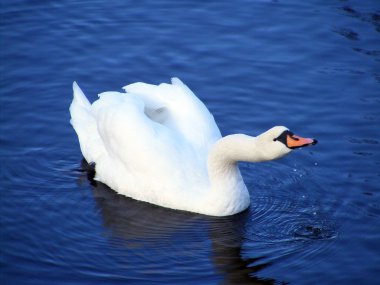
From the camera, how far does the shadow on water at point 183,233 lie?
35.7 ft

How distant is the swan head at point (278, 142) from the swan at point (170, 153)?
20 centimetres

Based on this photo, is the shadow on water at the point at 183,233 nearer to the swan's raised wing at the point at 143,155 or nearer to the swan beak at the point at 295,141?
the swan's raised wing at the point at 143,155

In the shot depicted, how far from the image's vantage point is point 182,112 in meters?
12.5

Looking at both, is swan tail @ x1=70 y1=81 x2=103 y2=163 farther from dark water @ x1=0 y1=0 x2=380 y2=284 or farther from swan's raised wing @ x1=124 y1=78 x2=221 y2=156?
swan's raised wing @ x1=124 y1=78 x2=221 y2=156

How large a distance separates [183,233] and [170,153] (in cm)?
104

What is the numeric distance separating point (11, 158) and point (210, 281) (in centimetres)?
377

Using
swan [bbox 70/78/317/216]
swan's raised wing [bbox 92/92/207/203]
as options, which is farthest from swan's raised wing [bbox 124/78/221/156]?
swan's raised wing [bbox 92/92/207/203]

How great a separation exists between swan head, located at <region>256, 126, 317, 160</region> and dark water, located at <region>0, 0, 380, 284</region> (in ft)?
3.54

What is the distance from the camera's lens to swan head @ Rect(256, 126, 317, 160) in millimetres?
10633

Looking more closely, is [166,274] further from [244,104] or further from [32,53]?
[32,53]

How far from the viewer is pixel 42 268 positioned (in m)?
10.7

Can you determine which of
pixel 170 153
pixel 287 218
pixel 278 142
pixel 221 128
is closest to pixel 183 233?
pixel 170 153

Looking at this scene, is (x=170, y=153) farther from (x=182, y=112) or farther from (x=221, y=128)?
(x=221, y=128)

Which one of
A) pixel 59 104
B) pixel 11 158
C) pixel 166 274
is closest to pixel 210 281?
pixel 166 274
